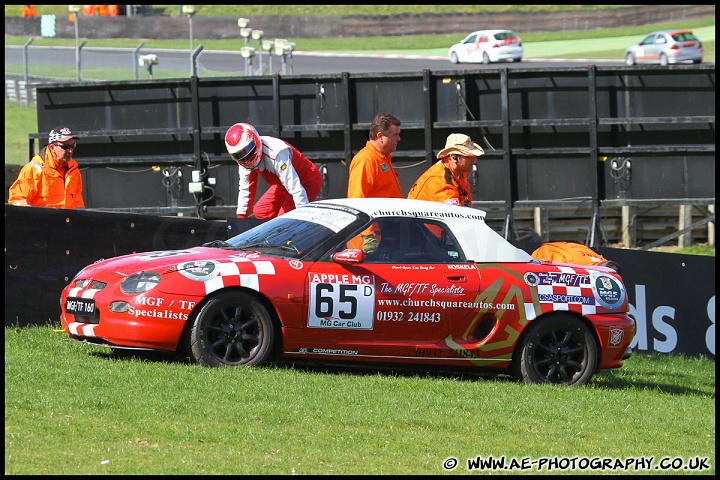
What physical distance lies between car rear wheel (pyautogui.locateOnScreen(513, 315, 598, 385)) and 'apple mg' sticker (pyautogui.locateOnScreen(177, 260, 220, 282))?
255cm

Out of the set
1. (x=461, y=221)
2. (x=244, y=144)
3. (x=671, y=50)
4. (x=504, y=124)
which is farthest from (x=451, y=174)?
(x=671, y=50)

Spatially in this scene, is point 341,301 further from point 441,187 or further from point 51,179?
point 51,179

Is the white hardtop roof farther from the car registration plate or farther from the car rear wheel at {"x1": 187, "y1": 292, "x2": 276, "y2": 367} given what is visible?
the car registration plate

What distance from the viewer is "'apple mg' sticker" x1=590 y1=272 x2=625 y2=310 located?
33.4 ft

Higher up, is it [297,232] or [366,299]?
[297,232]

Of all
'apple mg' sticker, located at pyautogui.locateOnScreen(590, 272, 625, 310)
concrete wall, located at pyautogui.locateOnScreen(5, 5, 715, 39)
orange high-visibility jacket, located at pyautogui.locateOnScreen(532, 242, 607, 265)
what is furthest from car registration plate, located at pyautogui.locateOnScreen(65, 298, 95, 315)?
concrete wall, located at pyautogui.locateOnScreen(5, 5, 715, 39)

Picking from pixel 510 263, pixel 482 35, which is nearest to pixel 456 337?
pixel 510 263

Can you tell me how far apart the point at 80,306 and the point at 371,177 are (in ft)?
10.2

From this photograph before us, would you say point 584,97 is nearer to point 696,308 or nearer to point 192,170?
point 696,308

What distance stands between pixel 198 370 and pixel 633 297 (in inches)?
242

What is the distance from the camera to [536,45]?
5234cm

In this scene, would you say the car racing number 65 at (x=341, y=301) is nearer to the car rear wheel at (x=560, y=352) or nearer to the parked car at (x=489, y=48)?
the car rear wheel at (x=560, y=352)

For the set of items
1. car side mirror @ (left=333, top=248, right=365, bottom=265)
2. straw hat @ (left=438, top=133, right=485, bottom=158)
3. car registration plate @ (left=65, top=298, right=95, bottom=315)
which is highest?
straw hat @ (left=438, top=133, right=485, bottom=158)

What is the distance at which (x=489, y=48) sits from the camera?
43.8 meters
